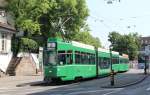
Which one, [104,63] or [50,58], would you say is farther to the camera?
[104,63]

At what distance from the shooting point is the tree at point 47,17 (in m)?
59.7

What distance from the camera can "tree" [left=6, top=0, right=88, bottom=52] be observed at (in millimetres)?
59656

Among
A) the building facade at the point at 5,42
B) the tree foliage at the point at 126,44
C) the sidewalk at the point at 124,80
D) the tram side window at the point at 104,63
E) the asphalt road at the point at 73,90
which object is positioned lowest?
the asphalt road at the point at 73,90

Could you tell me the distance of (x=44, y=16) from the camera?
243ft

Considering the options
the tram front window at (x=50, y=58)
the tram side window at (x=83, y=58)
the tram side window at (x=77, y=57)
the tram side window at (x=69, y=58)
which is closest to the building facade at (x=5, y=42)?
the tram side window at (x=83, y=58)

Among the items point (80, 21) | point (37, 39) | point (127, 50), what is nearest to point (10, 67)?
point (37, 39)

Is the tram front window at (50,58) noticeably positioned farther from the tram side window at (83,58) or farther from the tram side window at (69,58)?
the tram side window at (83,58)

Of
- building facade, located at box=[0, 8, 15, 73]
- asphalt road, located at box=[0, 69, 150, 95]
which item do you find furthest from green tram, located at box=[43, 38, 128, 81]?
building facade, located at box=[0, 8, 15, 73]

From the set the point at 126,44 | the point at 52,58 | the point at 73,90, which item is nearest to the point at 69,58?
the point at 52,58

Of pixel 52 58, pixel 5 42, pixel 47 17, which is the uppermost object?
pixel 47 17

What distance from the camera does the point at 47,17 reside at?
74562 mm

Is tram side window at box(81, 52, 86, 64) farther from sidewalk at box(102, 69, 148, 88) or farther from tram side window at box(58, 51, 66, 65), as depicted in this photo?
tram side window at box(58, 51, 66, 65)

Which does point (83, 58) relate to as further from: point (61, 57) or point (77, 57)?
point (61, 57)

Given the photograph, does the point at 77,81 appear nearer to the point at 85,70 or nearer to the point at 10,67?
the point at 85,70
